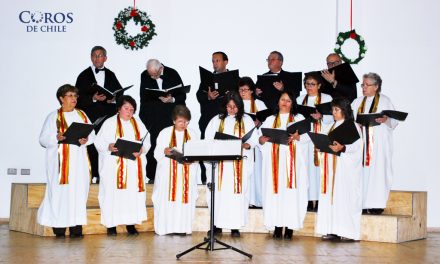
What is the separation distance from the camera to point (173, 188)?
9812 mm

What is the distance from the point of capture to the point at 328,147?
9.18 meters

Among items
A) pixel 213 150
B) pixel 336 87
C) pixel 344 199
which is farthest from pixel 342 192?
pixel 213 150

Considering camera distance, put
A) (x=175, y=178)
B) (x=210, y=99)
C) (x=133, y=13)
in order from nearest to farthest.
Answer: (x=175, y=178) < (x=210, y=99) < (x=133, y=13)

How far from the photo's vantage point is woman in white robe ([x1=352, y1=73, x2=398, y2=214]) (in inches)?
389

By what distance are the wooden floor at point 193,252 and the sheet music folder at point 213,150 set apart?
3.43ft

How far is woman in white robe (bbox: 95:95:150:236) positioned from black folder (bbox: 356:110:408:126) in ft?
9.22

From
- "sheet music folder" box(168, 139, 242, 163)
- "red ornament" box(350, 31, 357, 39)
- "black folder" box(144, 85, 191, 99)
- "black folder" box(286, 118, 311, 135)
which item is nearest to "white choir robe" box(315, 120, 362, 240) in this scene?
"black folder" box(286, 118, 311, 135)

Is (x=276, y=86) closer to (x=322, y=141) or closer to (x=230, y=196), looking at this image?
(x=322, y=141)

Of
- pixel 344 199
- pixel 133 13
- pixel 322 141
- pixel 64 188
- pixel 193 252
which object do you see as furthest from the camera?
pixel 133 13

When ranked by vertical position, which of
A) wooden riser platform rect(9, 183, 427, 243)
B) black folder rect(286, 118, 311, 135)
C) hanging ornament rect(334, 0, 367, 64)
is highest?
hanging ornament rect(334, 0, 367, 64)

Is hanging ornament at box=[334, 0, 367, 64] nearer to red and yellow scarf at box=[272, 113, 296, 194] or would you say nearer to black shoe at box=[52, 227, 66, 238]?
red and yellow scarf at box=[272, 113, 296, 194]

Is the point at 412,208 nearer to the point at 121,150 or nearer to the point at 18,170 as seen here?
the point at 121,150

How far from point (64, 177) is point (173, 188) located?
55.7 inches

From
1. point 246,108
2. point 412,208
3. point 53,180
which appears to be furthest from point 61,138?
point 412,208
